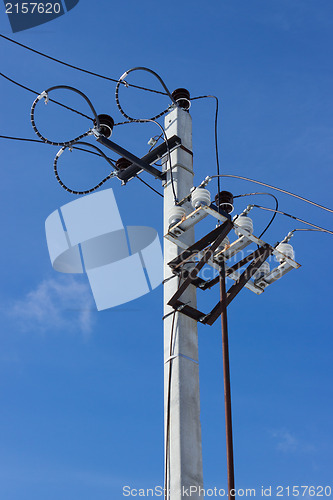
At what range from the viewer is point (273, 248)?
992 cm

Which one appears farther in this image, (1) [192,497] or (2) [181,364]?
(2) [181,364]

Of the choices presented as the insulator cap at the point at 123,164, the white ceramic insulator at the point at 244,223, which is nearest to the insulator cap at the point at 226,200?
the white ceramic insulator at the point at 244,223

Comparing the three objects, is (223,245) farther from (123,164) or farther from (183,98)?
(183,98)

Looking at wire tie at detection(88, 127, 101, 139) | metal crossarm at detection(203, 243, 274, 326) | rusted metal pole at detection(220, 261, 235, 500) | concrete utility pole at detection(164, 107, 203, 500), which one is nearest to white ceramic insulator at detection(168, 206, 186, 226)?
concrete utility pole at detection(164, 107, 203, 500)

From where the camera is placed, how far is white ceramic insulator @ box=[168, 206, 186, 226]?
31.9 ft

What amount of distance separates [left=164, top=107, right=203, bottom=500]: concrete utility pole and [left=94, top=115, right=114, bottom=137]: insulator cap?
5.96ft

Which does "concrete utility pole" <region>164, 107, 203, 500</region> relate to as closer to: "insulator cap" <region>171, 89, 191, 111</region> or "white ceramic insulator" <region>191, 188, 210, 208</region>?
"white ceramic insulator" <region>191, 188, 210, 208</region>

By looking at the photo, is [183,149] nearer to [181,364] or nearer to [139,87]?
[139,87]

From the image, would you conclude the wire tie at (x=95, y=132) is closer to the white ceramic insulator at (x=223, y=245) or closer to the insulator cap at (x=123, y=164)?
the insulator cap at (x=123, y=164)

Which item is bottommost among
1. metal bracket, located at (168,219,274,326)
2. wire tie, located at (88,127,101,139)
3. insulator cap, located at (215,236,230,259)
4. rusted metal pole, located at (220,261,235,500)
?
rusted metal pole, located at (220,261,235,500)

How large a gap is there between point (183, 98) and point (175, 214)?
3.24 metres

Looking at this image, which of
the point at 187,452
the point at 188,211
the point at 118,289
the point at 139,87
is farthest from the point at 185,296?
the point at 139,87

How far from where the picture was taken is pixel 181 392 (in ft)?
28.2

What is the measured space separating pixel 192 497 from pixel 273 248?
147 inches
